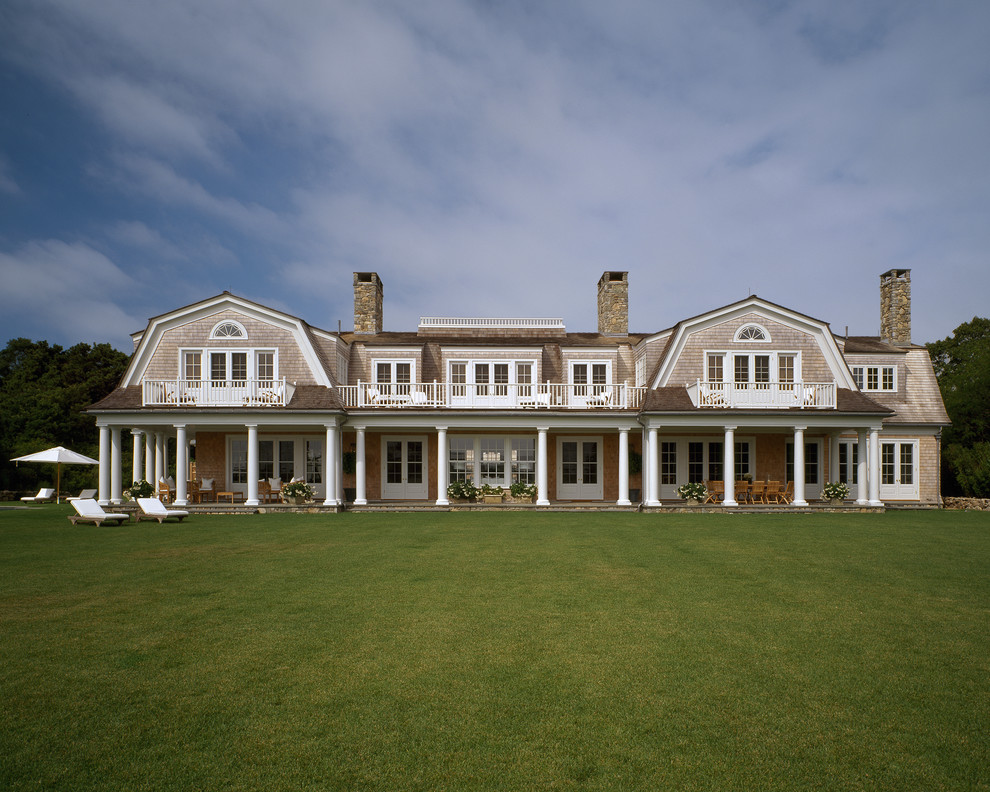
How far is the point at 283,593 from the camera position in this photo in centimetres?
859

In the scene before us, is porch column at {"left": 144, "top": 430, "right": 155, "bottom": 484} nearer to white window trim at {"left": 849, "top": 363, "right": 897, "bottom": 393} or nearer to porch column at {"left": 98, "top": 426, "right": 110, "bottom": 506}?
porch column at {"left": 98, "top": 426, "right": 110, "bottom": 506}

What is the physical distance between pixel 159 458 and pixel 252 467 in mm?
5417

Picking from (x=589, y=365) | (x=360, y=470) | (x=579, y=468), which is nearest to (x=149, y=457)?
(x=360, y=470)

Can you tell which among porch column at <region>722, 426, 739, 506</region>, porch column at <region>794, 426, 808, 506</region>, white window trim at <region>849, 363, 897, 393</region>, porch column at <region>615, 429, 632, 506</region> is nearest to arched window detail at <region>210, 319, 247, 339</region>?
porch column at <region>615, 429, 632, 506</region>

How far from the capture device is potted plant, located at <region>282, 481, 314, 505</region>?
22.9 meters

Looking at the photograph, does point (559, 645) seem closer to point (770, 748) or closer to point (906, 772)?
point (770, 748)

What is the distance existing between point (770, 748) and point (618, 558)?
726 cm

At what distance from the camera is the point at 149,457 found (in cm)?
2519

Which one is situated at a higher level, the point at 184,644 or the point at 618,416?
the point at 618,416

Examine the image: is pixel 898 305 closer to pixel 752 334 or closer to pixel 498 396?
pixel 752 334

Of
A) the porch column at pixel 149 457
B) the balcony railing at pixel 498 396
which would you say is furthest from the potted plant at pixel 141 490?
the balcony railing at pixel 498 396

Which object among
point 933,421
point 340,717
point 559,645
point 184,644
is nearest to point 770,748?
point 559,645

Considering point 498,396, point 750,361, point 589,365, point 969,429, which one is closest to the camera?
point 498,396

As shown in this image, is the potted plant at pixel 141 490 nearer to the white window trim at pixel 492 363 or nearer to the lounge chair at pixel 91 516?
the lounge chair at pixel 91 516
